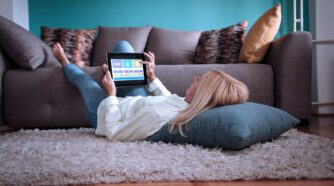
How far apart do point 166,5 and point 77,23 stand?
3.02ft

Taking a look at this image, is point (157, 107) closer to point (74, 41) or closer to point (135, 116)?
point (135, 116)

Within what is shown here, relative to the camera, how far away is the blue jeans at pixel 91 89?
1.92m

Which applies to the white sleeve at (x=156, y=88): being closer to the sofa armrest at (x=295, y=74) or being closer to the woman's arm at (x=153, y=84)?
the woman's arm at (x=153, y=84)

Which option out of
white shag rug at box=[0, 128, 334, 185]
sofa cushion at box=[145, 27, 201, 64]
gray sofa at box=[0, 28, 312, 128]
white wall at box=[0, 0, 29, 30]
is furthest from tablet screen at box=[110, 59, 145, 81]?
white wall at box=[0, 0, 29, 30]

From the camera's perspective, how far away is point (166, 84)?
91.4 inches

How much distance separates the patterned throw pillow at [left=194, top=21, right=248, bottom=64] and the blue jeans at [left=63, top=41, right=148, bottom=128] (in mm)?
735

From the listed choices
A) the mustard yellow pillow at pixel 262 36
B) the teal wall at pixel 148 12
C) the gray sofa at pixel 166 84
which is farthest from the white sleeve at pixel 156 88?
the teal wall at pixel 148 12

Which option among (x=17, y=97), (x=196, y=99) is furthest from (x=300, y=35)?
(x=17, y=97)

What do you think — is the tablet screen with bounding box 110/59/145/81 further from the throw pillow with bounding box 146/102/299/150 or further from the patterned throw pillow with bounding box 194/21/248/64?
the patterned throw pillow with bounding box 194/21/248/64

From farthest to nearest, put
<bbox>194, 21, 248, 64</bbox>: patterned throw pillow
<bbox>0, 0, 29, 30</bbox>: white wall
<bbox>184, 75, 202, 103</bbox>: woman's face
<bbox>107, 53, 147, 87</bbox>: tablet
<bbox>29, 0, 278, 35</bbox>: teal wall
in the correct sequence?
<bbox>29, 0, 278, 35</bbox>: teal wall < <bbox>0, 0, 29, 30</bbox>: white wall < <bbox>194, 21, 248, 64</bbox>: patterned throw pillow < <bbox>107, 53, 147, 87</bbox>: tablet < <bbox>184, 75, 202, 103</bbox>: woman's face

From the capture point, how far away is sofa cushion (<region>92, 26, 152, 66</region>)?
118 inches

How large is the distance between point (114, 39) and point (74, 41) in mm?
330

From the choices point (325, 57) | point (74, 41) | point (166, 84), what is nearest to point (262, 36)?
point (166, 84)

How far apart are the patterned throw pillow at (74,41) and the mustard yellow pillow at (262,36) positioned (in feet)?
4.21
